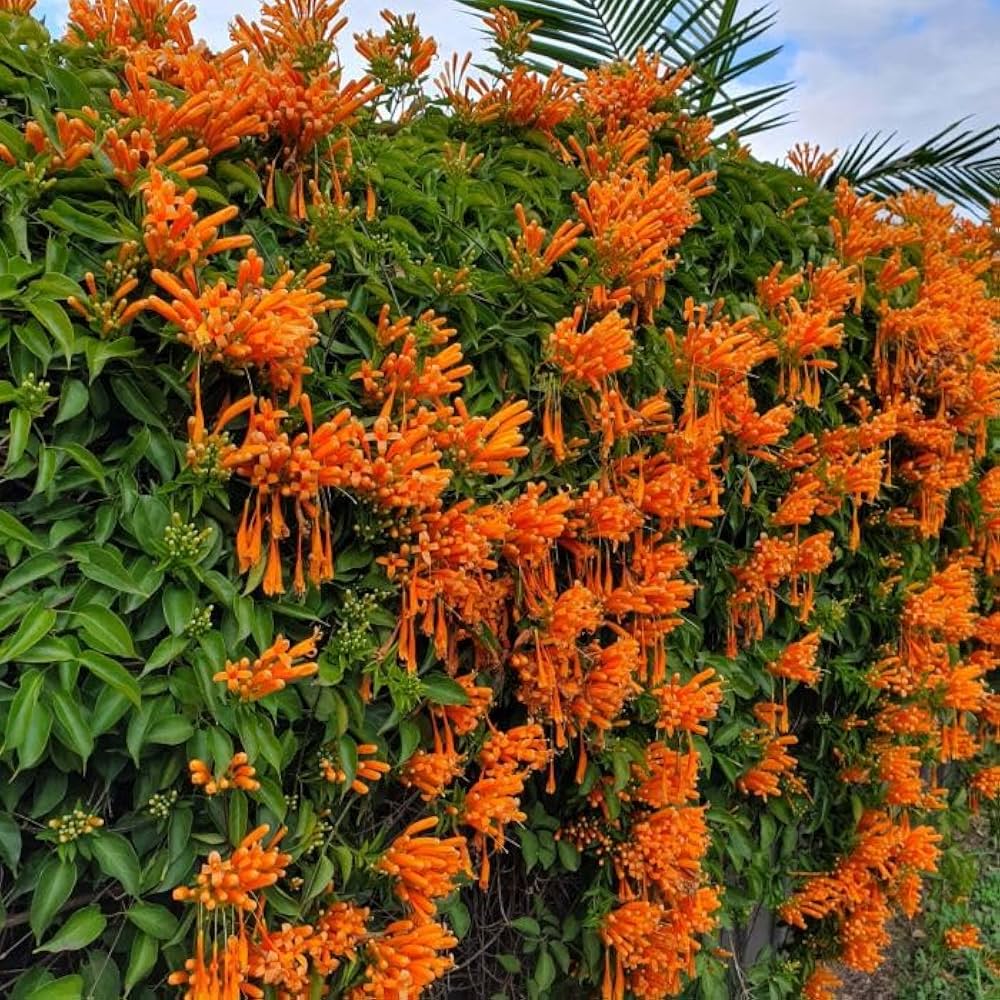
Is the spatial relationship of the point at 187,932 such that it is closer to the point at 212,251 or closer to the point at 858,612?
the point at 212,251

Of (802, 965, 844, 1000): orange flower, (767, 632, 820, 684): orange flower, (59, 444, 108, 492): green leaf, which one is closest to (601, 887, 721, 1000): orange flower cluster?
(767, 632, 820, 684): orange flower

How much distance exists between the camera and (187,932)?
130 centimetres

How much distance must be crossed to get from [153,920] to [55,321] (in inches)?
32.7

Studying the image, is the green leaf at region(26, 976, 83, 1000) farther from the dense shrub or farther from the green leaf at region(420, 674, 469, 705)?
the green leaf at region(420, 674, 469, 705)

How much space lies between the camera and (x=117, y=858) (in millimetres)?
1229

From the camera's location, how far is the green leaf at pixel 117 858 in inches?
48.1

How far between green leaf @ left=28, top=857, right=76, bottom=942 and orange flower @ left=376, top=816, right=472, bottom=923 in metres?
0.50

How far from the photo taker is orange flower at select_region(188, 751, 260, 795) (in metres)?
1.24

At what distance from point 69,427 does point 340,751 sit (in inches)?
25.0

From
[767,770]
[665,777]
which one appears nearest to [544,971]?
[665,777]

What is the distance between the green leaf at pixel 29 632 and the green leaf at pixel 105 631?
0.04 metres

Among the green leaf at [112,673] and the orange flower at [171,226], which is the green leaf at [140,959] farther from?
the orange flower at [171,226]

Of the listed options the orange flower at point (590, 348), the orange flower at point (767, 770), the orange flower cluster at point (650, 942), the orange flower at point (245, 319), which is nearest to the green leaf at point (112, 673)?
the orange flower at point (245, 319)

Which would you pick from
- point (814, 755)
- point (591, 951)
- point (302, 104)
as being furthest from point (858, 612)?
point (302, 104)
